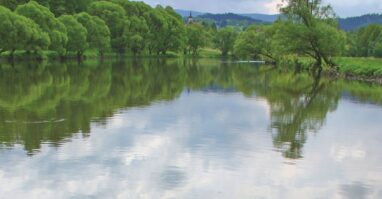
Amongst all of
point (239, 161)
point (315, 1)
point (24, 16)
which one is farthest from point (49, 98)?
point (24, 16)

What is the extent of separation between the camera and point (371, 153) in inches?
801

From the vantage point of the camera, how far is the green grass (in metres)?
60.6

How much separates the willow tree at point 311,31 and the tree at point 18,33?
41053mm

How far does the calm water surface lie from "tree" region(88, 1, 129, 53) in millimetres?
93511

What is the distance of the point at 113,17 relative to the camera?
12812cm

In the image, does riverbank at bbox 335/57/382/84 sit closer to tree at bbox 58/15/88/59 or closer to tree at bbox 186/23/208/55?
tree at bbox 58/15/88/59

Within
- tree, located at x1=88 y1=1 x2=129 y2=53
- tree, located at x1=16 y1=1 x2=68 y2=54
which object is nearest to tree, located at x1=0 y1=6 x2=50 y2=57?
tree, located at x1=16 y1=1 x2=68 y2=54

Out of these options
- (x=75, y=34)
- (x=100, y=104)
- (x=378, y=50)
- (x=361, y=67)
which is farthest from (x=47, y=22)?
(x=378, y=50)

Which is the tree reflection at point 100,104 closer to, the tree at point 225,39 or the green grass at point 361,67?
the green grass at point 361,67

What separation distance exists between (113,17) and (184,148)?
369 ft

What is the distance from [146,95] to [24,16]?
6074cm

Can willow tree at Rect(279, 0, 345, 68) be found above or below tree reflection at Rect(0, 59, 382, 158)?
above

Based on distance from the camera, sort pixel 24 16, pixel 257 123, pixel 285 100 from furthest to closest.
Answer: pixel 24 16 < pixel 285 100 < pixel 257 123

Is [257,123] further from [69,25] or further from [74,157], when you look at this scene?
[69,25]
